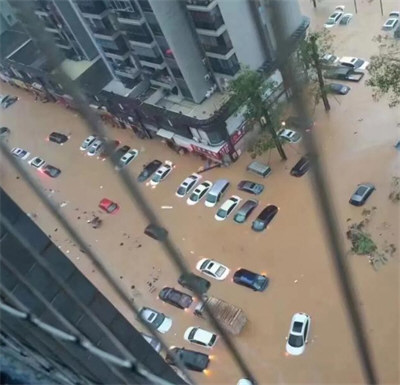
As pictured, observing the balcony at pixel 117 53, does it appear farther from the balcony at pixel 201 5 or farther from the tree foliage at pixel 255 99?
the tree foliage at pixel 255 99

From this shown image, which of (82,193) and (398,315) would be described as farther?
(82,193)

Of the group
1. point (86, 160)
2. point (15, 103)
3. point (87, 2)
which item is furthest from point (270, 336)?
point (15, 103)

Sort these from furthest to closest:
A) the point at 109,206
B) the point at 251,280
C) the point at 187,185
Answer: the point at 109,206, the point at 187,185, the point at 251,280

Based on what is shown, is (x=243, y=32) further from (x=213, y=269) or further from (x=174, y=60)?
(x=213, y=269)

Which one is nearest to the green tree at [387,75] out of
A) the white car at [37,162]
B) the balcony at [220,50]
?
the balcony at [220,50]

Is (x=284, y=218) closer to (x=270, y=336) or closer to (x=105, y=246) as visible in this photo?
(x=270, y=336)

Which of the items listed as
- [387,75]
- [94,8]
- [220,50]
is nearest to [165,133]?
[220,50]
